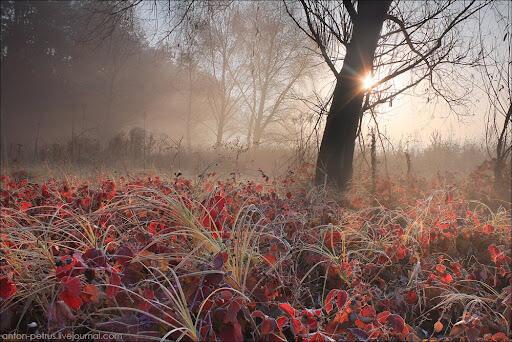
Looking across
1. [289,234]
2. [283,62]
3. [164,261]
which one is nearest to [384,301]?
[289,234]

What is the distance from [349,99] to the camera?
582 cm

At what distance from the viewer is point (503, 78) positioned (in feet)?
20.3

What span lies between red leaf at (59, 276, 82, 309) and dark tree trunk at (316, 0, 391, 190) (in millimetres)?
4605

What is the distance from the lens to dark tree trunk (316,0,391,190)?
568cm

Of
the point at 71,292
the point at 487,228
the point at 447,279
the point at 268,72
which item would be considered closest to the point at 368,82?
the point at 487,228

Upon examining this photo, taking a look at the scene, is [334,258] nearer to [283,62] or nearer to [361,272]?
[361,272]

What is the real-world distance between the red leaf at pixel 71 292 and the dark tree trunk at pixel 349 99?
15.1ft

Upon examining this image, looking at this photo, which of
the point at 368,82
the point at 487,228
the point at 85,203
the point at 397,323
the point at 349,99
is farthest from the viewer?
the point at 368,82

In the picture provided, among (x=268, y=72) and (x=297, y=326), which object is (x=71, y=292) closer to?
(x=297, y=326)

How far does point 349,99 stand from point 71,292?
16.6ft

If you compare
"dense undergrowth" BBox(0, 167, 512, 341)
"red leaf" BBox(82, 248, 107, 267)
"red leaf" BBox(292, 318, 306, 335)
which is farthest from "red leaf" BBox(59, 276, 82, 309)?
"red leaf" BBox(292, 318, 306, 335)

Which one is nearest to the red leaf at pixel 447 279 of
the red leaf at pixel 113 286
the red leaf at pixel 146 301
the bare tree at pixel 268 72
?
the red leaf at pixel 146 301

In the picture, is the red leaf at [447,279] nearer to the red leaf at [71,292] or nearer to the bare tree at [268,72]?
the red leaf at [71,292]

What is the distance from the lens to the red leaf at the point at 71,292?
1.33 m
